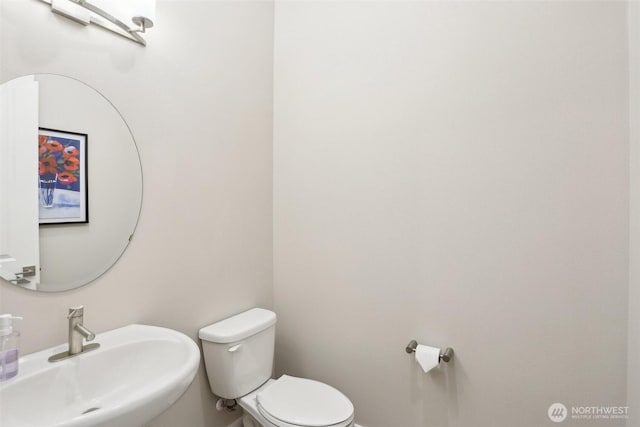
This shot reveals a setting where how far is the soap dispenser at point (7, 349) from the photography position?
2.95 ft

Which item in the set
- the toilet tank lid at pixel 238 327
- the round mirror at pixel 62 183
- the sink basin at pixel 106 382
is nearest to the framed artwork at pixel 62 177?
the round mirror at pixel 62 183

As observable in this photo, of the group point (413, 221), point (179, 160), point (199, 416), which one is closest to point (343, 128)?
point (413, 221)

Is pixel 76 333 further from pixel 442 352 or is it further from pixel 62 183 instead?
pixel 442 352

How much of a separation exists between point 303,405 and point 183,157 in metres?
1.23

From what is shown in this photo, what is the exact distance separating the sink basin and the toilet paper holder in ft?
3.09

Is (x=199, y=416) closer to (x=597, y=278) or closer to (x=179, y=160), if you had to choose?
(x=179, y=160)

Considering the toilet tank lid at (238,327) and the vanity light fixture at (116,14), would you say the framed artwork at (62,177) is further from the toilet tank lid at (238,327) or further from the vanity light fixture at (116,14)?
the toilet tank lid at (238,327)

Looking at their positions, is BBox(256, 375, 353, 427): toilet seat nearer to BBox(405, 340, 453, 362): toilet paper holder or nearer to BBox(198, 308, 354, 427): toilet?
BBox(198, 308, 354, 427): toilet

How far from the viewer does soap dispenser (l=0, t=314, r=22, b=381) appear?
90cm

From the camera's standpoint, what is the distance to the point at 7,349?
36.5 inches

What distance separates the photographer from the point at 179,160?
148 centimetres

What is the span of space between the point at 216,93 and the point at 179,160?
16.4 inches

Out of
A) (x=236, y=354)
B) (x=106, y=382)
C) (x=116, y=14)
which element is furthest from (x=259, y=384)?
(x=116, y=14)

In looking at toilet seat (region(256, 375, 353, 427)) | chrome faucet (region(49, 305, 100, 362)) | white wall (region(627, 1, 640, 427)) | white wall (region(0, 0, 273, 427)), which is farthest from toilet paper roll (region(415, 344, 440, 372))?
chrome faucet (region(49, 305, 100, 362))
